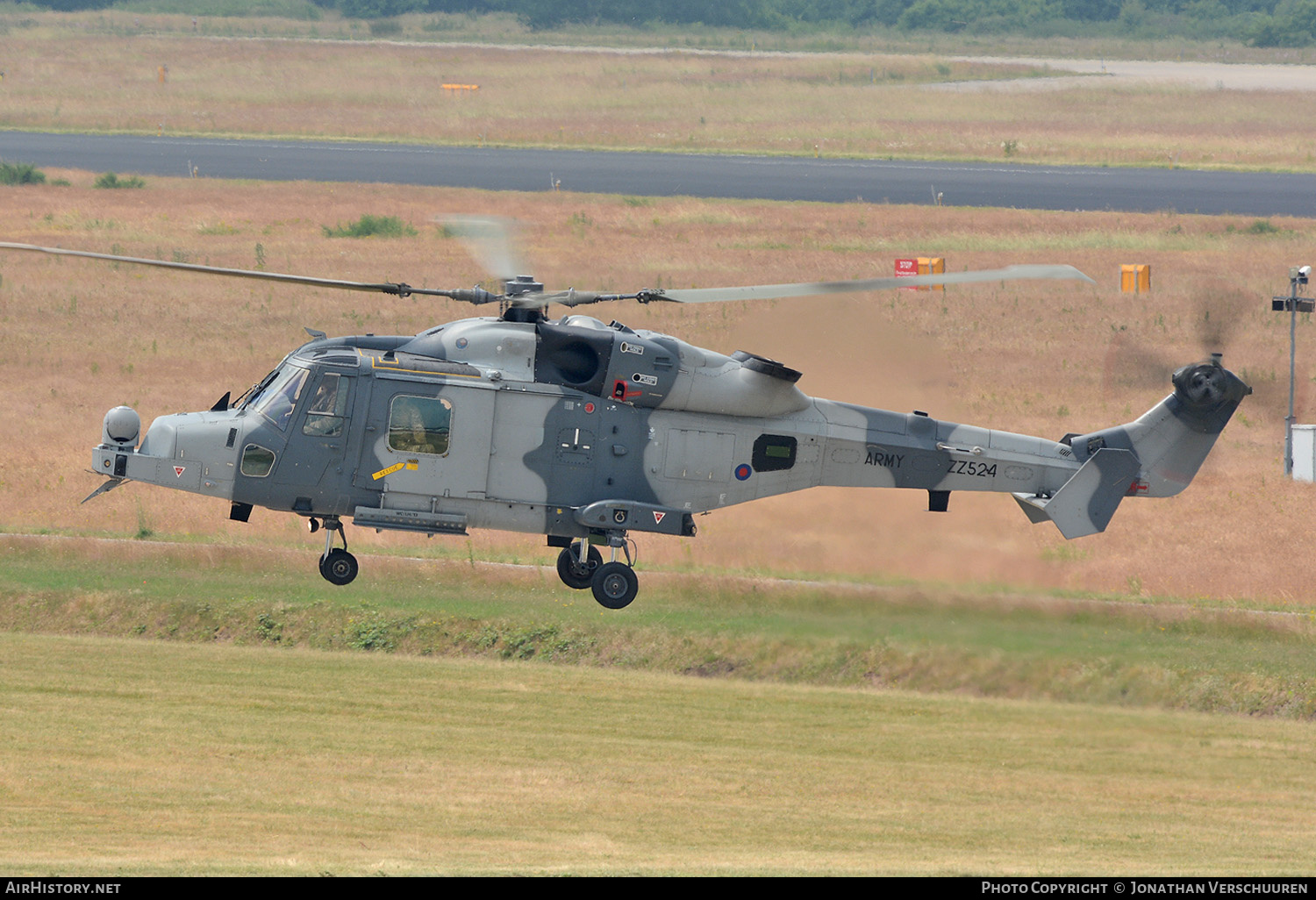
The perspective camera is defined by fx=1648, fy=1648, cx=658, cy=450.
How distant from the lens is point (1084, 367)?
50812mm

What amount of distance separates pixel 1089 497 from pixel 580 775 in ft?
39.6

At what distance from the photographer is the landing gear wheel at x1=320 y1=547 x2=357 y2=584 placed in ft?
78.3

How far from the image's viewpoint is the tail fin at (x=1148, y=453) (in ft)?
84.2

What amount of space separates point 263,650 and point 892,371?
1712cm

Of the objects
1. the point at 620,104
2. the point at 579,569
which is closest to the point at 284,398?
the point at 579,569

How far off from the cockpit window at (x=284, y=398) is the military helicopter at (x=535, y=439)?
0.09ft

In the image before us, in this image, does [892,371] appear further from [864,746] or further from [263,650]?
[263,650]

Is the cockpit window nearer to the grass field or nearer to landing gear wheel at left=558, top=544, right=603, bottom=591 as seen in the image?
landing gear wheel at left=558, top=544, right=603, bottom=591

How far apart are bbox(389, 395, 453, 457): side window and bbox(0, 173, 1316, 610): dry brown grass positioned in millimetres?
5409

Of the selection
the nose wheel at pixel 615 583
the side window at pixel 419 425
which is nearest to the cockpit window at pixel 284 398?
the side window at pixel 419 425

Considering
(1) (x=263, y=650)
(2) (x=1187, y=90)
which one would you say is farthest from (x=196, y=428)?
(2) (x=1187, y=90)

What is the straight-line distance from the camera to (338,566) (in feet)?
78.6

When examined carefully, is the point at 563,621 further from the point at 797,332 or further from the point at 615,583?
the point at 615,583

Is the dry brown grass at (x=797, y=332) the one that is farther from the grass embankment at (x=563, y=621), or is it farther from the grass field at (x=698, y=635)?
the grass embankment at (x=563, y=621)
